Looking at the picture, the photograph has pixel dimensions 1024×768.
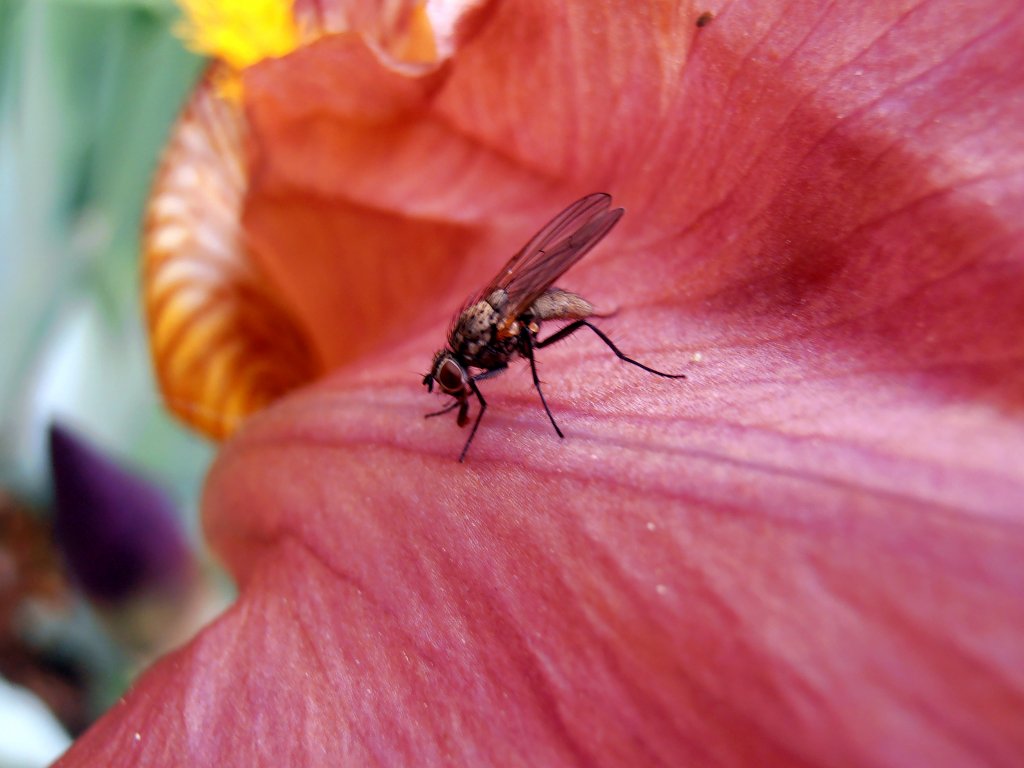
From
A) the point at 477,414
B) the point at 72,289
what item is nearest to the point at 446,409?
the point at 477,414

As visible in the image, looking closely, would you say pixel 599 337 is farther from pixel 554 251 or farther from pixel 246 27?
pixel 246 27

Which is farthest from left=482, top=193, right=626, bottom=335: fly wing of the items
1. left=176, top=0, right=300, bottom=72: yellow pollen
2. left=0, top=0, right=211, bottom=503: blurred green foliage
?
left=0, top=0, right=211, bottom=503: blurred green foliage

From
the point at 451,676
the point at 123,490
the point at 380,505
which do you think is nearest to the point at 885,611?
the point at 451,676

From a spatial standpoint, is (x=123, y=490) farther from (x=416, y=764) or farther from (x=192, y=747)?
(x=416, y=764)

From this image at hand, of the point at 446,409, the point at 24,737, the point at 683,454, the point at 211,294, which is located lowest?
the point at 24,737

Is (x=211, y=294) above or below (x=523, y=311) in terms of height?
below

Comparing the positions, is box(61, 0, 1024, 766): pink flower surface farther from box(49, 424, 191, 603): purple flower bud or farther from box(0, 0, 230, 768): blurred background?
box(0, 0, 230, 768): blurred background
